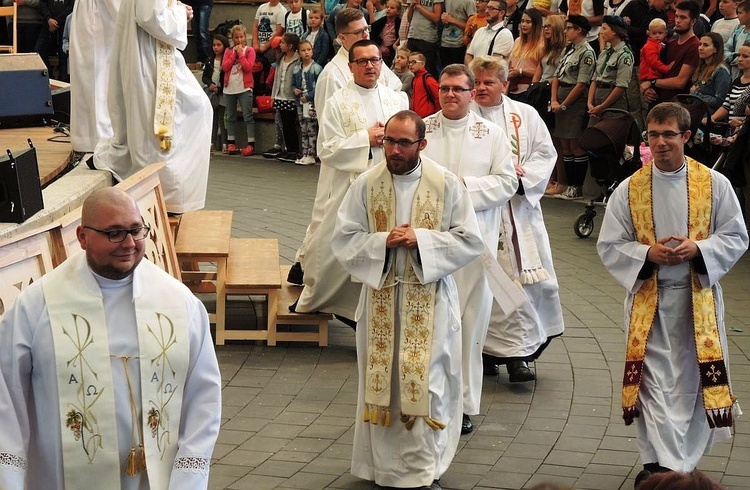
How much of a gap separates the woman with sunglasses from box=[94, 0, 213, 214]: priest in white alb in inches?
212

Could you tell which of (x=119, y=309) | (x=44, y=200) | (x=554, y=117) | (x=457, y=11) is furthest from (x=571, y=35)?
(x=119, y=309)

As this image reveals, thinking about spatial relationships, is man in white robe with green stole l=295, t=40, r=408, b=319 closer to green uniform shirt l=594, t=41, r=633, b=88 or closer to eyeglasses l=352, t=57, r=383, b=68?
eyeglasses l=352, t=57, r=383, b=68

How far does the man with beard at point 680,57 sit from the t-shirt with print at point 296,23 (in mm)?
5766

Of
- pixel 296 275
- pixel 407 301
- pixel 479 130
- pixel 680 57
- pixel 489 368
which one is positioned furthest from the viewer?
pixel 680 57

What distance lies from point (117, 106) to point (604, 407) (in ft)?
13.3

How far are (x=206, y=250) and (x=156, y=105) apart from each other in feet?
3.68

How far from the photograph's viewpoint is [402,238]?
6.18 meters

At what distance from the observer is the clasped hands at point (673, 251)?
6164 millimetres

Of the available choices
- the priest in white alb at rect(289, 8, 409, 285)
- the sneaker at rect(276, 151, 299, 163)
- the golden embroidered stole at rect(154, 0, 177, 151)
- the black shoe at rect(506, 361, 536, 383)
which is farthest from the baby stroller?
the sneaker at rect(276, 151, 299, 163)

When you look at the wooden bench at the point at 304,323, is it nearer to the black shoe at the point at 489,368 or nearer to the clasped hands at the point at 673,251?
the black shoe at the point at 489,368

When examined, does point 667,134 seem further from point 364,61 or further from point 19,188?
point 19,188

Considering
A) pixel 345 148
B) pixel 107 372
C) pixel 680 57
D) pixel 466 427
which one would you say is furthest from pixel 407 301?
pixel 680 57

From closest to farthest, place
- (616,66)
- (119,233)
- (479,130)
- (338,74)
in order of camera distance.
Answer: (119,233)
(479,130)
(338,74)
(616,66)

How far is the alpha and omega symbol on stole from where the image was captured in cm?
728
